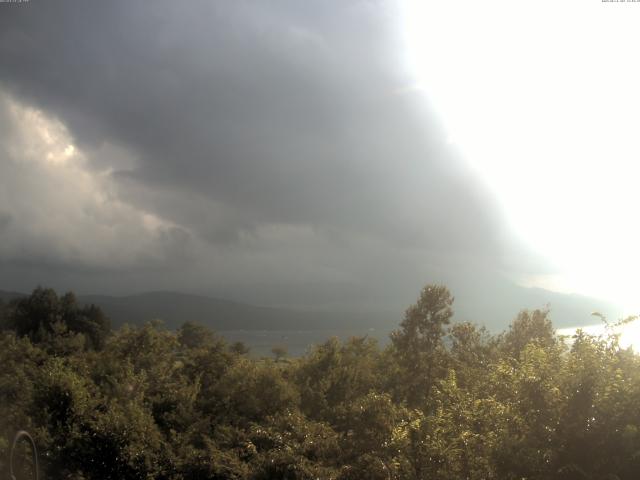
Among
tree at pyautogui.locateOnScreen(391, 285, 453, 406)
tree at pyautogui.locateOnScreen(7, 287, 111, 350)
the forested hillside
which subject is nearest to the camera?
the forested hillside

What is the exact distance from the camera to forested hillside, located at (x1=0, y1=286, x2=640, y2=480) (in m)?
7.98

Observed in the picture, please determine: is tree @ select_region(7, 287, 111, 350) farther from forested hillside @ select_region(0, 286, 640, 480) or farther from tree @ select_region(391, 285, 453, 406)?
tree @ select_region(391, 285, 453, 406)

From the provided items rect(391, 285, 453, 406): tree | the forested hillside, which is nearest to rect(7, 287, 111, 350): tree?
the forested hillside

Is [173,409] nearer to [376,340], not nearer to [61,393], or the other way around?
[61,393]

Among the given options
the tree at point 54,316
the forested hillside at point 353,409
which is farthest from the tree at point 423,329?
the tree at point 54,316

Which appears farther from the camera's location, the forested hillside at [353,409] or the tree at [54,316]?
the tree at [54,316]

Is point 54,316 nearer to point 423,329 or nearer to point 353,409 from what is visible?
point 423,329

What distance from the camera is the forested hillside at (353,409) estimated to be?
798 centimetres

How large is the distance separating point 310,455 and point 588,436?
718 cm

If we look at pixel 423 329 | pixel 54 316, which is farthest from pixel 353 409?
pixel 54 316

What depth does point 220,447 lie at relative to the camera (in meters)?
16.0

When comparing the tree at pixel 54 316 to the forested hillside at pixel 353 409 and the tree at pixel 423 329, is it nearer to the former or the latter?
the forested hillside at pixel 353 409

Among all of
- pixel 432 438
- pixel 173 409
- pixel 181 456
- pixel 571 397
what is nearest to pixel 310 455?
pixel 432 438

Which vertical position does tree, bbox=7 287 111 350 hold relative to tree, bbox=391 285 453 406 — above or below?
below
